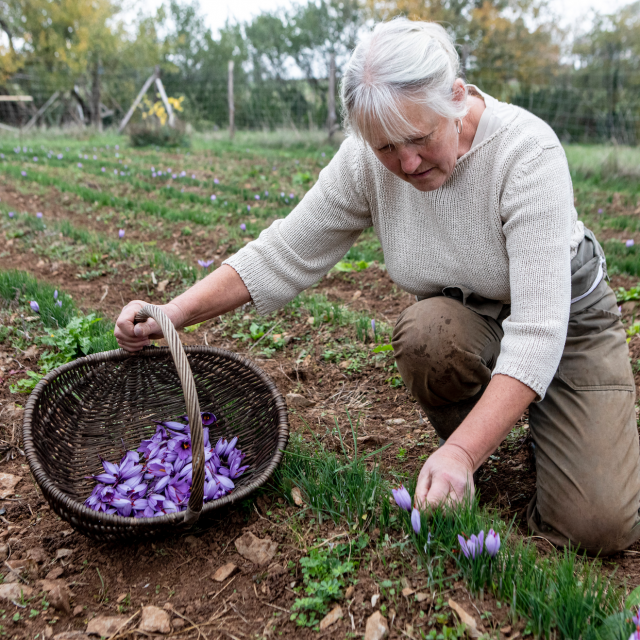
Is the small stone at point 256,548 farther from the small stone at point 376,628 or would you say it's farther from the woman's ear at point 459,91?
the woman's ear at point 459,91

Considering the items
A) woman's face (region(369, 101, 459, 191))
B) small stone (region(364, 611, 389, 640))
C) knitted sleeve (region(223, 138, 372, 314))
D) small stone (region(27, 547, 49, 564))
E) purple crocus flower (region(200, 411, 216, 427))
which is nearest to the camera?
small stone (region(364, 611, 389, 640))

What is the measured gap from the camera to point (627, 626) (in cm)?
127

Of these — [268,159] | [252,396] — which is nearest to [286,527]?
[252,396]

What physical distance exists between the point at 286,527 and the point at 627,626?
0.93 m

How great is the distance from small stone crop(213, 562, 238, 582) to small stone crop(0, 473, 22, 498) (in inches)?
36.8

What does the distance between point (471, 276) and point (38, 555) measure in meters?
1.72

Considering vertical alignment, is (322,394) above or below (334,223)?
below

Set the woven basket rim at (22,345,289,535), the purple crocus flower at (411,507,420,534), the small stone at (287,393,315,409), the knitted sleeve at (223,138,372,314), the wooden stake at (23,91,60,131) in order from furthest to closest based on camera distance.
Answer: the wooden stake at (23,91,60,131)
the small stone at (287,393,315,409)
the knitted sleeve at (223,138,372,314)
the woven basket rim at (22,345,289,535)
the purple crocus flower at (411,507,420,534)

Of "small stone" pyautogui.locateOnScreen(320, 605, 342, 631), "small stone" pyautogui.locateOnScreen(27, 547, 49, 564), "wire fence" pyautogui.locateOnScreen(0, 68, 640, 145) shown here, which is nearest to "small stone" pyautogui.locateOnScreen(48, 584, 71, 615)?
"small stone" pyautogui.locateOnScreen(27, 547, 49, 564)

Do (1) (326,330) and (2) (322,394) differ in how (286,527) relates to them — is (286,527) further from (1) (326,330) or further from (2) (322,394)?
(1) (326,330)

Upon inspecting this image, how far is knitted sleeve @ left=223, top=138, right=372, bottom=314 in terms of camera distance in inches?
88.3

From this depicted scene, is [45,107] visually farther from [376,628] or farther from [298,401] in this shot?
[376,628]

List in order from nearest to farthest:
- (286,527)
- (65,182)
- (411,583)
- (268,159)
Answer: (411,583) → (286,527) → (65,182) → (268,159)

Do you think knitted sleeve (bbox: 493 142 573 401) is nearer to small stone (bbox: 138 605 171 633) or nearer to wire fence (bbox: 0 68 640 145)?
small stone (bbox: 138 605 171 633)
